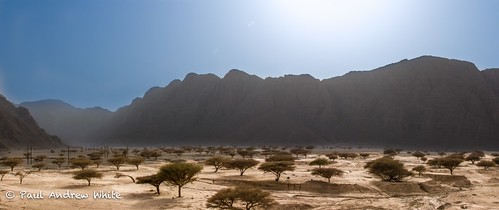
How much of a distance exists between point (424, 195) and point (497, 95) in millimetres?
139729

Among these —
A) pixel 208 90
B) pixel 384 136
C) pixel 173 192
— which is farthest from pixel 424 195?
pixel 208 90

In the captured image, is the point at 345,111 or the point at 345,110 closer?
the point at 345,111

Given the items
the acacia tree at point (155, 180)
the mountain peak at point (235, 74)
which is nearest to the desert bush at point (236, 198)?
the acacia tree at point (155, 180)

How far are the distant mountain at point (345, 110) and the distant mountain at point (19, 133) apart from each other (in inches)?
1840

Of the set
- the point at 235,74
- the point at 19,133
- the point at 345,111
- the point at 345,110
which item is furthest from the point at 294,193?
the point at 235,74

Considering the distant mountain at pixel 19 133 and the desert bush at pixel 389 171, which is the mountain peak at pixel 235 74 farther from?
the desert bush at pixel 389 171

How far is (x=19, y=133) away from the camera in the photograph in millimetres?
116938

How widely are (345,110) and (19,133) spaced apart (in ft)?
354

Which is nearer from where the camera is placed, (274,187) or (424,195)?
(424,195)

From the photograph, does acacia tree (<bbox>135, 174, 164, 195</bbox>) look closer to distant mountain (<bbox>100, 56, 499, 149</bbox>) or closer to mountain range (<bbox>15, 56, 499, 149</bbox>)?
mountain range (<bbox>15, 56, 499, 149</bbox>)

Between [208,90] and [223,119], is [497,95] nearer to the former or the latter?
[223,119]

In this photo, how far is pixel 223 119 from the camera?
16912 centimetres

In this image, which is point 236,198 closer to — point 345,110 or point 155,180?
point 155,180

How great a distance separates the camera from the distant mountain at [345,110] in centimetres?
13362
